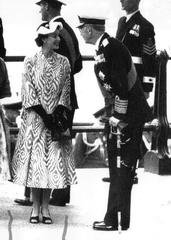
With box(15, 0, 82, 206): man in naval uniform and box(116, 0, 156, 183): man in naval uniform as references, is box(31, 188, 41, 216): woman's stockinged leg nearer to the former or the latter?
box(15, 0, 82, 206): man in naval uniform

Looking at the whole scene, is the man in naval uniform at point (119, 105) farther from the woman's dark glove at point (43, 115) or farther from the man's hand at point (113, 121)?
the woman's dark glove at point (43, 115)

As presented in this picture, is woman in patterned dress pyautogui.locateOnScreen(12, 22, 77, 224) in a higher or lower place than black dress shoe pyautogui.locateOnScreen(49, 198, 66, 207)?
higher

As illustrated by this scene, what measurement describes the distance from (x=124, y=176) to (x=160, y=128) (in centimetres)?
290

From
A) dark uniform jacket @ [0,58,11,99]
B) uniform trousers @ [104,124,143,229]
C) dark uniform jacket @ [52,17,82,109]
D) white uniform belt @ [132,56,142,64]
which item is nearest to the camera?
uniform trousers @ [104,124,143,229]

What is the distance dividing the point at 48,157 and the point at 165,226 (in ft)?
3.36

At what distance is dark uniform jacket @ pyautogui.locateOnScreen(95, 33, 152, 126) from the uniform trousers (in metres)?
0.11

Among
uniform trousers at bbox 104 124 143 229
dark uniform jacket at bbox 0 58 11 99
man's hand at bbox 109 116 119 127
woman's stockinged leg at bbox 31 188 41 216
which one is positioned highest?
dark uniform jacket at bbox 0 58 11 99

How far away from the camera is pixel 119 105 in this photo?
525cm

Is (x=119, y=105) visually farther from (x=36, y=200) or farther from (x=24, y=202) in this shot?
(x=24, y=202)

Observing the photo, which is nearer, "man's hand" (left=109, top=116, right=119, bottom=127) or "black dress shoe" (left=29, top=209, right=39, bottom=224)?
"man's hand" (left=109, top=116, right=119, bottom=127)

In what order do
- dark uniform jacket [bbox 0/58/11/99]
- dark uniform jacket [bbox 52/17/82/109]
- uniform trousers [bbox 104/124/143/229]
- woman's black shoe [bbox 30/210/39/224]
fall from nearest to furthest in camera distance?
uniform trousers [bbox 104/124/143/229]
woman's black shoe [bbox 30/210/39/224]
dark uniform jacket [bbox 0/58/11/99]
dark uniform jacket [bbox 52/17/82/109]

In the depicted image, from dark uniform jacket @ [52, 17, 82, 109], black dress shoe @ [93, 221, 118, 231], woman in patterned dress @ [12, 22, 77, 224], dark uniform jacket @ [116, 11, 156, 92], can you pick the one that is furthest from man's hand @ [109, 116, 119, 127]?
dark uniform jacket @ [116, 11, 156, 92]

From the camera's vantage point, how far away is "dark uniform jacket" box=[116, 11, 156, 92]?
682 cm

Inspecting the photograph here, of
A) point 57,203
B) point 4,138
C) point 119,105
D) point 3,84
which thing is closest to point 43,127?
point 4,138
